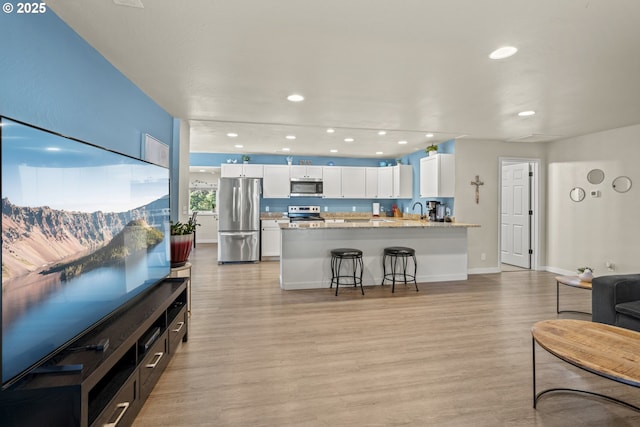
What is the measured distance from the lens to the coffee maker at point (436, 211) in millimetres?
5996

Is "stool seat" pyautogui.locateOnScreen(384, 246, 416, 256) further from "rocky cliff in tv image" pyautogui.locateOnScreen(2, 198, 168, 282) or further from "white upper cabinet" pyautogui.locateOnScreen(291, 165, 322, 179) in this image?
"rocky cliff in tv image" pyautogui.locateOnScreen(2, 198, 168, 282)

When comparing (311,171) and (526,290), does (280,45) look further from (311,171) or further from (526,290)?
(311,171)

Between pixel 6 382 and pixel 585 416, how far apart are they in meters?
2.84

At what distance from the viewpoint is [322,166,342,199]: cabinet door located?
25.0ft

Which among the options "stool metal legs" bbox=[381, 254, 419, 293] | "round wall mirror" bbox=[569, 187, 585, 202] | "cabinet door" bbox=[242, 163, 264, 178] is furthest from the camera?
"cabinet door" bbox=[242, 163, 264, 178]

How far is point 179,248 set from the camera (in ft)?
10.7

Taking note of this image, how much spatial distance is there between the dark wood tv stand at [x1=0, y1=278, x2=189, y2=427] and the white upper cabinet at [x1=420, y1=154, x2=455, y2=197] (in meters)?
4.83

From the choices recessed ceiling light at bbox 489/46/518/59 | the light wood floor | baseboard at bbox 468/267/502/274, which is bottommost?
the light wood floor

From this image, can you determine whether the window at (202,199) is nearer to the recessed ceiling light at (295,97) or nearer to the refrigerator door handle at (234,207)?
the refrigerator door handle at (234,207)

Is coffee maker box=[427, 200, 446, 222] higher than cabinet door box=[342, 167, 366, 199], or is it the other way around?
cabinet door box=[342, 167, 366, 199]

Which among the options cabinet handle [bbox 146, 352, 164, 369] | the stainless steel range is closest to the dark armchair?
cabinet handle [bbox 146, 352, 164, 369]

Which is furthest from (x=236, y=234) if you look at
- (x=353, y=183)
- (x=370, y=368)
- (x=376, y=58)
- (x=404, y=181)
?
(x=376, y=58)

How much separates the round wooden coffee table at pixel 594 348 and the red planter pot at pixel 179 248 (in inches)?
120

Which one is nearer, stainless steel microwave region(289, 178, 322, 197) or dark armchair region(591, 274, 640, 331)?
dark armchair region(591, 274, 640, 331)
